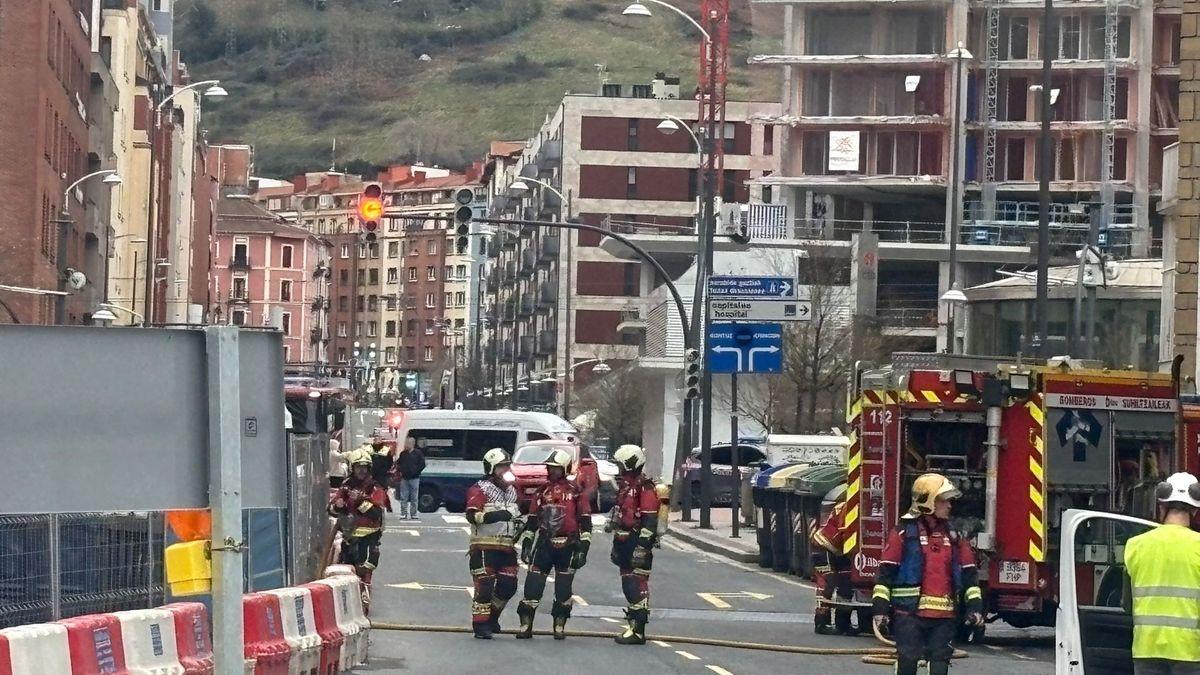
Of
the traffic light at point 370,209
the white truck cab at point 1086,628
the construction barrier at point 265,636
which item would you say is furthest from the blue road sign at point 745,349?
the white truck cab at point 1086,628

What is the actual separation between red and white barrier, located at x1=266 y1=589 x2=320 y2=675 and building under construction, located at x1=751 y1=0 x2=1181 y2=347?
71.6 meters

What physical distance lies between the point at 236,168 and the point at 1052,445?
573 feet

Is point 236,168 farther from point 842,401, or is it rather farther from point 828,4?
point 842,401

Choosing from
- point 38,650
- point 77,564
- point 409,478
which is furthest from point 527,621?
point 409,478

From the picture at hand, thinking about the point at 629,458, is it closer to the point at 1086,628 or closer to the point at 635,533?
the point at 635,533

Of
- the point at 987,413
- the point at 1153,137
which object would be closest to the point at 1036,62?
the point at 1153,137

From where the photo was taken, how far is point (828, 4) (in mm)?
89938

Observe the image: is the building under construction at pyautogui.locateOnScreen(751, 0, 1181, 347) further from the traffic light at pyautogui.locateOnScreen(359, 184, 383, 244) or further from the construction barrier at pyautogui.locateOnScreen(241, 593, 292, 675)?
the construction barrier at pyautogui.locateOnScreen(241, 593, 292, 675)

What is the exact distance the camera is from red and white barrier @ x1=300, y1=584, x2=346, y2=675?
16250 mm

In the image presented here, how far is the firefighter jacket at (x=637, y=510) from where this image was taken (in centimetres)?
2086

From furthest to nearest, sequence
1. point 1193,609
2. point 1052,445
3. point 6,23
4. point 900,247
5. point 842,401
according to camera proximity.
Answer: point 900,247 < point 6,23 < point 842,401 < point 1052,445 < point 1193,609

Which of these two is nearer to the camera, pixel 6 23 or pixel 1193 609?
pixel 1193 609

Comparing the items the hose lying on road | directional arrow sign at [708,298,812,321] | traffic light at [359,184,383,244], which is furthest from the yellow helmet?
directional arrow sign at [708,298,812,321]

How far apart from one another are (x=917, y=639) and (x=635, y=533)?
6905 mm
